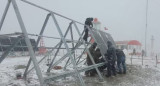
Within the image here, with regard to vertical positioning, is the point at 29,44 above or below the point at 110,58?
above

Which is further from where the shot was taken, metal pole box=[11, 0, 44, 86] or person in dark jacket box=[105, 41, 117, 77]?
person in dark jacket box=[105, 41, 117, 77]

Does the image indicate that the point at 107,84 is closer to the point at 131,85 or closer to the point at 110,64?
the point at 131,85

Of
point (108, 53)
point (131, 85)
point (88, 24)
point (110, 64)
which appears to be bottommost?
point (131, 85)

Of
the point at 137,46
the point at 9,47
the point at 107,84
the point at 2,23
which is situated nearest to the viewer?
the point at 2,23

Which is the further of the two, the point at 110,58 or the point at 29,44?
the point at 110,58

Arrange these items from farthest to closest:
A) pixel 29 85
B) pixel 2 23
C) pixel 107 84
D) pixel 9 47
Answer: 1. pixel 107 84
2. pixel 29 85
3. pixel 9 47
4. pixel 2 23

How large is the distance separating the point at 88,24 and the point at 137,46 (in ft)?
101

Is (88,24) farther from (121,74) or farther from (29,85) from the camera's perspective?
(29,85)

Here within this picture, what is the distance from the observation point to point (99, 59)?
1002cm

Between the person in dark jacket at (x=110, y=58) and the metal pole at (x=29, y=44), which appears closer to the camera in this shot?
the metal pole at (x=29, y=44)

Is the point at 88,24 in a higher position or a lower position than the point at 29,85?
higher

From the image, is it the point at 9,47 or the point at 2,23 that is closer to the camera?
the point at 2,23

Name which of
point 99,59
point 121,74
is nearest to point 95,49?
point 99,59

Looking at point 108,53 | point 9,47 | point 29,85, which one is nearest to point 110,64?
point 108,53
